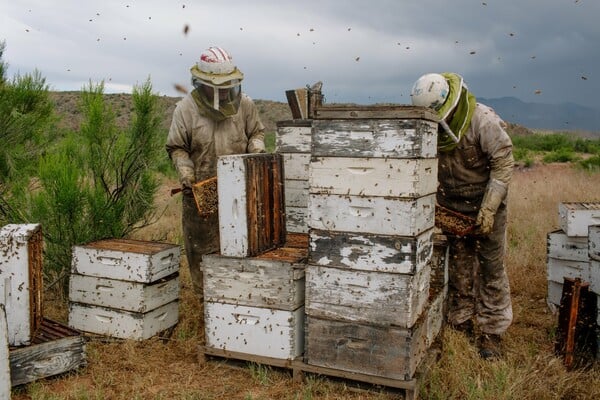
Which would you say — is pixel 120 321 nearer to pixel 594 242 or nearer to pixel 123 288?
pixel 123 288

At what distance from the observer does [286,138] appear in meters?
4.48

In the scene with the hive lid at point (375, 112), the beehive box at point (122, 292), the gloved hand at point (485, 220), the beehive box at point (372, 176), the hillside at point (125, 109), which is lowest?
the beehive box at point (122, 292)

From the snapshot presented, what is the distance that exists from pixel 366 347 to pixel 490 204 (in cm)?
139

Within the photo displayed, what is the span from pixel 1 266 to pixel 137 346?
1169 mm

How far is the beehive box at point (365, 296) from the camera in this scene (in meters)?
3.31

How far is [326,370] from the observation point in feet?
11.7

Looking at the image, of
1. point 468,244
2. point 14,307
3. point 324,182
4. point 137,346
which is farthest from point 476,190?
point 14,307

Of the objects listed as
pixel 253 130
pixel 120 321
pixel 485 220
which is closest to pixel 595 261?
pixel 485 220

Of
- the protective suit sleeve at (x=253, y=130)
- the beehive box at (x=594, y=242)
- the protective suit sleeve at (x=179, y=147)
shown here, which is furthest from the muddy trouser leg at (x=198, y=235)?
the beehive box at (x=594, y=242)

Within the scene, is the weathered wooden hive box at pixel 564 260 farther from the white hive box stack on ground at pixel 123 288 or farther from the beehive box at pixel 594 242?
the white hive box stack on ground at pixel 123 288

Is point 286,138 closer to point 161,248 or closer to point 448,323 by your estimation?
point 161,248

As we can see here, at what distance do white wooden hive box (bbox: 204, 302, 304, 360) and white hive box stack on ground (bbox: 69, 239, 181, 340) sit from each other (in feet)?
2.02

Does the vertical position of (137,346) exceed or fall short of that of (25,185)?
it falls short

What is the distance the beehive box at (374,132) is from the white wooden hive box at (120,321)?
1935 mm
